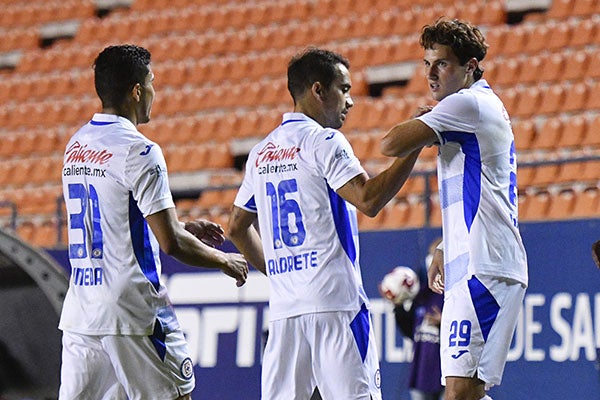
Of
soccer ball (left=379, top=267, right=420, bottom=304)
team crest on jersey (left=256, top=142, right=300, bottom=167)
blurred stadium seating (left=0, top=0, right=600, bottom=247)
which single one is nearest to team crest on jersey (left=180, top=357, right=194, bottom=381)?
team crest on jersey (left=256, top=142, right=300, bottom=167)

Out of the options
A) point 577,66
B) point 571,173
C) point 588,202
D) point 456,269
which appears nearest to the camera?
point 456,269

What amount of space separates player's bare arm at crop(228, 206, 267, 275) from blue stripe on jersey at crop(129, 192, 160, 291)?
2.10ft

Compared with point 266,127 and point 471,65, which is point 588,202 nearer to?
point 266,127

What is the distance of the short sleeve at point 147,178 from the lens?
4.49 m

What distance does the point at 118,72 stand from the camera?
4727mm

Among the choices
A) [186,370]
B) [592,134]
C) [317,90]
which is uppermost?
[592,134]

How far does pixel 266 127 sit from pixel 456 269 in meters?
10.4

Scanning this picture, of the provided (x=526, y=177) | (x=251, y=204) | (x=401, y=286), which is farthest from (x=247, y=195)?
(x=526, y=177)

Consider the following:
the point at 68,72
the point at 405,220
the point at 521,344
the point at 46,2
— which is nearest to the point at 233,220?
the point at 521,344

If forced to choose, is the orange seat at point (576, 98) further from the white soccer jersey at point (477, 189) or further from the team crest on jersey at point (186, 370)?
the team crest on jersey at point (186, 370)

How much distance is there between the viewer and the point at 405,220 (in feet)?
36.8

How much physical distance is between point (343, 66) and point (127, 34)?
1366 cm

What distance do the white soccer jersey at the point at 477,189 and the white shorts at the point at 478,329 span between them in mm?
56

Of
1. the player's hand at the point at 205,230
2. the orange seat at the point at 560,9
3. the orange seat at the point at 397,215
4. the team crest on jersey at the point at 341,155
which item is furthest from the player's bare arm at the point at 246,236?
the orange seat at the point at 560,9
